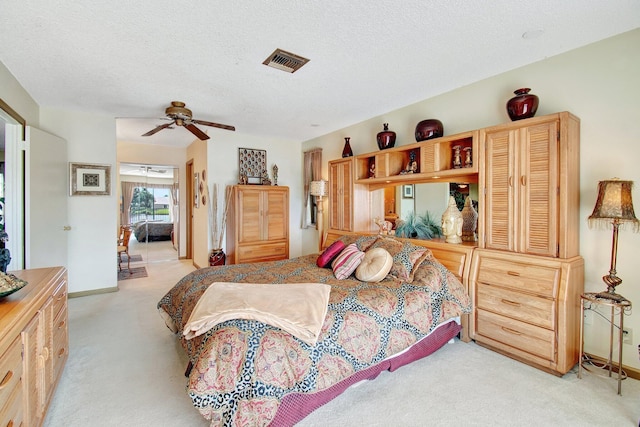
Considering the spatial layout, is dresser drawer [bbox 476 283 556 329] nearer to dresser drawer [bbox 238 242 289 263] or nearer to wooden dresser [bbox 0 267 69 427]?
wooden dresser [bbox 0 267 69 427]

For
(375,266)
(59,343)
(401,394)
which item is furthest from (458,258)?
(59,343)

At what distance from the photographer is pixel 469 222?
10.9ft

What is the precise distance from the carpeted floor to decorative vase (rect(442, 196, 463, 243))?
525 centimetres

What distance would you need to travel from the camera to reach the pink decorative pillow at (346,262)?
287 cm

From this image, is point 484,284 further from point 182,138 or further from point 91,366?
point 182,138

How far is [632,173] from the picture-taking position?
7.39ft

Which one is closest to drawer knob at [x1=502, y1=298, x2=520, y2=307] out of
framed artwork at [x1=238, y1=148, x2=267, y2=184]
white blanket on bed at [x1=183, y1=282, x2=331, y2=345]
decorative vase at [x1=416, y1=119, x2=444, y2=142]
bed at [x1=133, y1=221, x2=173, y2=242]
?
white blanket on bed at [x1=183, y1=282, x2=331, y2=345]

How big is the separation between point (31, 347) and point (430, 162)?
349 cm

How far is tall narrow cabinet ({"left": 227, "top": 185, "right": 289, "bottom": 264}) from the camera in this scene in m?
5.04

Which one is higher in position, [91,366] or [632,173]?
[632,173]

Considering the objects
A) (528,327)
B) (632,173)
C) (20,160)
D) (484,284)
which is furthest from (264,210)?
(632,173)

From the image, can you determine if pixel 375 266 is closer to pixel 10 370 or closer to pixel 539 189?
pixel 539 189

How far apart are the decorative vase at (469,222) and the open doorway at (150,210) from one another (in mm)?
6142

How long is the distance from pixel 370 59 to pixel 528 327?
2.71 metres
